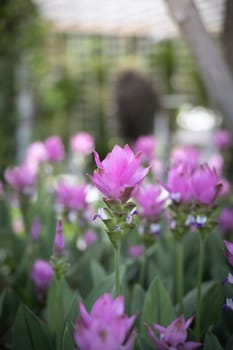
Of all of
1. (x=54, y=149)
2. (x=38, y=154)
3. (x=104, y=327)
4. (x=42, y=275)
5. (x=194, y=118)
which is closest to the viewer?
(x=104, y=327)

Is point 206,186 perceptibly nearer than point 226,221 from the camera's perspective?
Yes

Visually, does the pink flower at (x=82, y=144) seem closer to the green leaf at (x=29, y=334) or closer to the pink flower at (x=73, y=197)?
the pink flower at (x=73, y=197)

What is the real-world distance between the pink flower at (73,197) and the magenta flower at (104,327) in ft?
3.62

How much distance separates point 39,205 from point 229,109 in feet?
3.37

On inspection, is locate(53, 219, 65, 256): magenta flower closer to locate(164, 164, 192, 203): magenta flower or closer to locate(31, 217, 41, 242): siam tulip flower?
locate(164, 164, 192, 203): magenta flower

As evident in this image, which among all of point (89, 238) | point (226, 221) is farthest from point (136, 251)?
point (226, 221)

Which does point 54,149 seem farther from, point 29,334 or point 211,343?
point 211,343

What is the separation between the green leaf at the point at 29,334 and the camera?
131 centimetres

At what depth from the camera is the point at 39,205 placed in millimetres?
2701

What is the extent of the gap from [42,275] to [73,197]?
0.38 m

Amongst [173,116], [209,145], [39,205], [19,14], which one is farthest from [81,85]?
[39,205]

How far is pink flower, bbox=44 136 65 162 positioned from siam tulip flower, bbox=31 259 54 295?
1.12m

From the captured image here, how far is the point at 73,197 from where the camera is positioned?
2.04 metres

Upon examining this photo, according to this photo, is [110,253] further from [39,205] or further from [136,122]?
[136,122]
